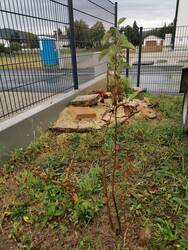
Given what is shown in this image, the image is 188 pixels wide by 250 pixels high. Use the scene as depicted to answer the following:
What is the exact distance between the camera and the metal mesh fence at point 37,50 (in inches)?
121

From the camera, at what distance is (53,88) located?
14.4ft

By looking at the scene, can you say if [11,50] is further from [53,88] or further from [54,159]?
[54,159]

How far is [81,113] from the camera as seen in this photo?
4.30 metres

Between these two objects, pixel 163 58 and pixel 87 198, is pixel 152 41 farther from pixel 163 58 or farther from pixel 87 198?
pixel 87 198

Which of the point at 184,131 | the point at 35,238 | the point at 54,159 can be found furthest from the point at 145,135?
the point at 35,238

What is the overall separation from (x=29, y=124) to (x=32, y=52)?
1193mm

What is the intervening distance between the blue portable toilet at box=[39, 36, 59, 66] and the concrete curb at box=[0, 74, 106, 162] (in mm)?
686

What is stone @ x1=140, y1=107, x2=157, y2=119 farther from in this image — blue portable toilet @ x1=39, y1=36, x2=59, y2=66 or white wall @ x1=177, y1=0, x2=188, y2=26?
white wall @ x1=177, y1=0, x2=188, y2=26

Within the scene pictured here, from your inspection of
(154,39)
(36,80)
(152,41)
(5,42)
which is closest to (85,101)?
(36,80)

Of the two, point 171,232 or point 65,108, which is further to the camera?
point 65,108

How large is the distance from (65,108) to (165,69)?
472 centimetres

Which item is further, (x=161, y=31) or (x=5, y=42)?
(x=161, y=31)

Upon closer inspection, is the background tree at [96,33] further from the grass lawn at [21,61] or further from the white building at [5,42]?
the white building at [5,42]

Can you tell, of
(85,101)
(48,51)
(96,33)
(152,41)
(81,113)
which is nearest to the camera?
(48,51)
